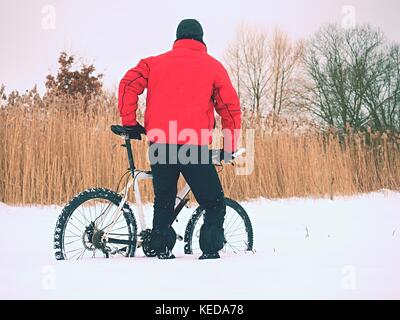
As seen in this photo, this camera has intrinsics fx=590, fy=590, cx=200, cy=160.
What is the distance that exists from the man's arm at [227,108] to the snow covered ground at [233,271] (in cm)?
80

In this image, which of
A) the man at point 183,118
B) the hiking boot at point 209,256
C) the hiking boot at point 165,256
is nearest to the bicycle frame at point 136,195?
the man at point 183,118

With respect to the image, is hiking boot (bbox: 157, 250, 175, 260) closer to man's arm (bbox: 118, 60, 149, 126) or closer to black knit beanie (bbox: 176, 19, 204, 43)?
man's arm (bbox: 118, 60, 149, 126)

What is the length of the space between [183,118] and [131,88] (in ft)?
1.36

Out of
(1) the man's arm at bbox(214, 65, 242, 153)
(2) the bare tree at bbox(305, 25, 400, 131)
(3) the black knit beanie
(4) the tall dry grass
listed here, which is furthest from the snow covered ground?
(2) the bare tree at bbox(305, 25, 400, 131)

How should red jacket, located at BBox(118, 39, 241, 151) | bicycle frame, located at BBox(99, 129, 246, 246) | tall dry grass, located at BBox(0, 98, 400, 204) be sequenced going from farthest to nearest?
tall dry grass, located at BBox(0, 98, 400, 204)
bicycle frame, located at BBox(99, 129, 246, 246)
red jacket, located at BBox(118, 39, 241, 151)

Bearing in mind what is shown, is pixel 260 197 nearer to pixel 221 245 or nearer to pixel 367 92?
pixel 221 245

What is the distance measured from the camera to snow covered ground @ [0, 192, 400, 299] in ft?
9.93

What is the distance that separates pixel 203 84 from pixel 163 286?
54.5 inches

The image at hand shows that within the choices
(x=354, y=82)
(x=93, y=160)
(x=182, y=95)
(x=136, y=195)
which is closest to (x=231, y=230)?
(x=136, y=195)

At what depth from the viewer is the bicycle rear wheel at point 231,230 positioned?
4.26 meters

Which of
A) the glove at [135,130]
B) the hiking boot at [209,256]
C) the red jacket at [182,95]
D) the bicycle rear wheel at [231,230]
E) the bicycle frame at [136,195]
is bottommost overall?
the hiking boot at [209,256]

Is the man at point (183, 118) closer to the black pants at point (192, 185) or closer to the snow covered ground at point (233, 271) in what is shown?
the black pants at point (192, 185)

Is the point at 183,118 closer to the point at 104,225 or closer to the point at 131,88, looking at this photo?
the point at 131,88

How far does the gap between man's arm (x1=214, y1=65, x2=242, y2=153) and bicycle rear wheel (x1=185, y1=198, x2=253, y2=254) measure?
502 millimetres
